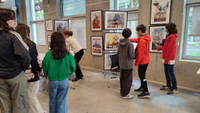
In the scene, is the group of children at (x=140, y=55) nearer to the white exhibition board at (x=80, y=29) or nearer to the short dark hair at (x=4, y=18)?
the short dark hair at (x=4, y=18)

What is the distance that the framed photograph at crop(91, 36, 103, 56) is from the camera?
17.7 ft

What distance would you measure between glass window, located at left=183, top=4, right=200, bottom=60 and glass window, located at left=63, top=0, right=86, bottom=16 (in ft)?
13.5

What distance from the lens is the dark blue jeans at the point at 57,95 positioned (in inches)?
79.0

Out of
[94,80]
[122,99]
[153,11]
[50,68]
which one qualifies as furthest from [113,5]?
[50,68]

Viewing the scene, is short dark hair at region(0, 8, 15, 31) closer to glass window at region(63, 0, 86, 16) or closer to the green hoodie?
the green hoodie

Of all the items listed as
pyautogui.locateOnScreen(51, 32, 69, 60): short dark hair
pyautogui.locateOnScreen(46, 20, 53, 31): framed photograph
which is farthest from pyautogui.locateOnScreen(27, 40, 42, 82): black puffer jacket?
pyautogui.locateOnScreen(46, 20, 53, 31): framed photograph

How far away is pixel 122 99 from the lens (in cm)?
329

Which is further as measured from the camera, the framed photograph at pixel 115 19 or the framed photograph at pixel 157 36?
the framed photograph at pixel 115 19

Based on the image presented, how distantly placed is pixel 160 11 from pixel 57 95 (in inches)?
136

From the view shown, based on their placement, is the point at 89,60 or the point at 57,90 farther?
the point at 89,60

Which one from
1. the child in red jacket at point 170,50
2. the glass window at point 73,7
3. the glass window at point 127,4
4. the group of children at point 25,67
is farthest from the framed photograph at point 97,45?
the group of children at point 25,67

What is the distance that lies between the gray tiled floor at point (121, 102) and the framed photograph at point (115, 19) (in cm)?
193

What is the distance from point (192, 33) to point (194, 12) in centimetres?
52

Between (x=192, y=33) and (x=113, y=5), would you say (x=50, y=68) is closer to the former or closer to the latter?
(x=192, y=33)
